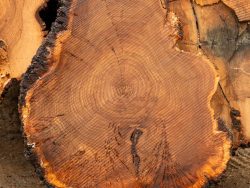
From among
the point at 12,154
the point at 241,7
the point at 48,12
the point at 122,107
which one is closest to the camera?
the point at 122,107

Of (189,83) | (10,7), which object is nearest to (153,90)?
(189,83)

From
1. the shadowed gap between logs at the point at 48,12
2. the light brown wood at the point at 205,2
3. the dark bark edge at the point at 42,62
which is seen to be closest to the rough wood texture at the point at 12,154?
the shadowed gap between logs at the point at 48,12

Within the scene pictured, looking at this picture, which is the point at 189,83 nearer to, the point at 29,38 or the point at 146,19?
the point at 146,19

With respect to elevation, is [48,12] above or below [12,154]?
above

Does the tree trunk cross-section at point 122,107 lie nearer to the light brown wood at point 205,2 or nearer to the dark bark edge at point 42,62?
the dark bark edge at point 42,62

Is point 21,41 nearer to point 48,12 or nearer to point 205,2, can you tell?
point 48,12

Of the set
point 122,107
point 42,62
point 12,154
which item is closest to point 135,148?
point 122,107

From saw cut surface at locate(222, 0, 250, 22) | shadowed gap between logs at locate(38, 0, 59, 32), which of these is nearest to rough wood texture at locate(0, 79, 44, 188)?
shadowed gap between logs at locate(38, 0, 59, 32)
